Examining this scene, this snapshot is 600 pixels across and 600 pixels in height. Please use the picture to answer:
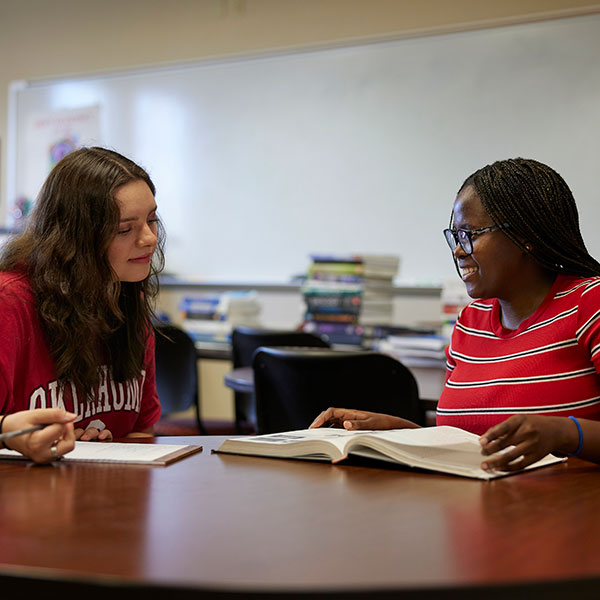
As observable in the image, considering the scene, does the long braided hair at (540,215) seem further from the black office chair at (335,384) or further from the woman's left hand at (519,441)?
the black office chair at (335,384)

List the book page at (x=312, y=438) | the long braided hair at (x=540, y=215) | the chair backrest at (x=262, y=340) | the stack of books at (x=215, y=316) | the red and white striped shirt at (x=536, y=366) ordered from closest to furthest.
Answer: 1. the book page at (x=312, y=438)
2. the red and white striped shirt at (x=536, y=366)
3. the long braided hair at (x=540, y=215)
4. the chair backrest at (x=262, y=340)
5. the stack of books at (x=215, y=316)

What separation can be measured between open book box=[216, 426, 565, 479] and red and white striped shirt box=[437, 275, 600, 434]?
0.59ft

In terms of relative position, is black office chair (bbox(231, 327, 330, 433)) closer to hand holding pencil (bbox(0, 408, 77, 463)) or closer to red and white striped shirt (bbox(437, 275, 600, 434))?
red and white striped shirt (bbox(437, 275, 600, 434))

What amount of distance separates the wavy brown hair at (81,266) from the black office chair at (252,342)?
1384mm

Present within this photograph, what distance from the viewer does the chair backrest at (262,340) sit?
3125mm

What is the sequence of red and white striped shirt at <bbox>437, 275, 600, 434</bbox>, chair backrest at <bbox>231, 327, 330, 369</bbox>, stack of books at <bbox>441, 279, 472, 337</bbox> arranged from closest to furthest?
red and white striped shirt at <bbox>437, 275, 600, 434</bbox> → chair backrest at <bbox>231, 327, 330, 369</bbox> → stack of books at <bbox>441, 279, 472, 337</bbox>

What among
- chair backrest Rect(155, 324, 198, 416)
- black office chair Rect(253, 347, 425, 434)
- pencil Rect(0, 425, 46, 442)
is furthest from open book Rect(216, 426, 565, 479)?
chair backrest Rect(155, 324, 198, 416)

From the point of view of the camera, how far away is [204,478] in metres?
1.06

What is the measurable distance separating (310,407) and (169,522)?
4.41ft

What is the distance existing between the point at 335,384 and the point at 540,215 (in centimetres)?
78

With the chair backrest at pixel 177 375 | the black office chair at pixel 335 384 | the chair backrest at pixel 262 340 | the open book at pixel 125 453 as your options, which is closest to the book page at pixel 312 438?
the open book at pixel 125 453

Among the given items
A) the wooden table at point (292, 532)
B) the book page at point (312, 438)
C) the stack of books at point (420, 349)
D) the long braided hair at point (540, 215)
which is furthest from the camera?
the stack of books at point (420, 349)

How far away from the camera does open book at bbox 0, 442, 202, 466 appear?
3.82 ft

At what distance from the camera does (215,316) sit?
167 inches
